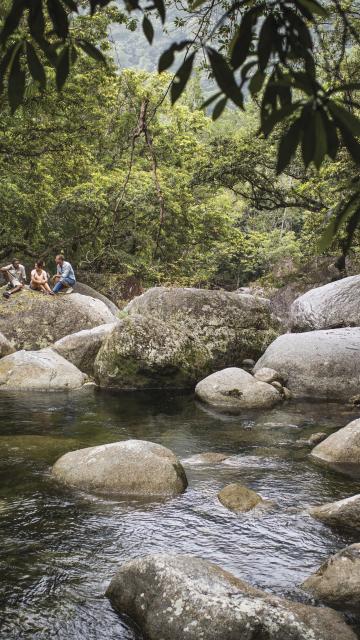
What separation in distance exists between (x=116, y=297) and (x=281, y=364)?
1465cm

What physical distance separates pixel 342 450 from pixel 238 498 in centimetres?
230

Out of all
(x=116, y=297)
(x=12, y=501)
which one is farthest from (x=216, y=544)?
(x=116, y=297)

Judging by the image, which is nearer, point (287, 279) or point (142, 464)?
point (142, 464)

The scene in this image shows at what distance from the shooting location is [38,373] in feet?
44.0

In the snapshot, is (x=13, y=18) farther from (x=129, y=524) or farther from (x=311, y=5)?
(x=129, y=524)

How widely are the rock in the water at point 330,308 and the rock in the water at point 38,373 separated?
7.39 meters

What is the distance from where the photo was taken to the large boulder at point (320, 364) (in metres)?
12.6

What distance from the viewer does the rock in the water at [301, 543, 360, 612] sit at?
4207 mm

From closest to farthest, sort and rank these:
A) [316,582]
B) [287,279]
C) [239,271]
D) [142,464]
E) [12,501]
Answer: [316,582]
[12,501]
[142,464]
[287,279]
[239,271]

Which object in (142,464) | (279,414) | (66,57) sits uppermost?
(66,57)

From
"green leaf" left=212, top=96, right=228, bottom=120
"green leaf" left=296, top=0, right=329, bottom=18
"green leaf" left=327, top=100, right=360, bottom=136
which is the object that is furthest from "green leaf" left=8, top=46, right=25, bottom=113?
"green leaf" left=327, top=100, right=360, bottom=136

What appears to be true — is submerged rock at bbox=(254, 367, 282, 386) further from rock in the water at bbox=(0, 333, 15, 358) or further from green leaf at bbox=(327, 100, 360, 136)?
green leaf at bbox=(327, 100, 360, 136)

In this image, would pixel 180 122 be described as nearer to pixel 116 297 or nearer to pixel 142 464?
pixel 116 297

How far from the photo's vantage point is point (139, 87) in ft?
86.1
